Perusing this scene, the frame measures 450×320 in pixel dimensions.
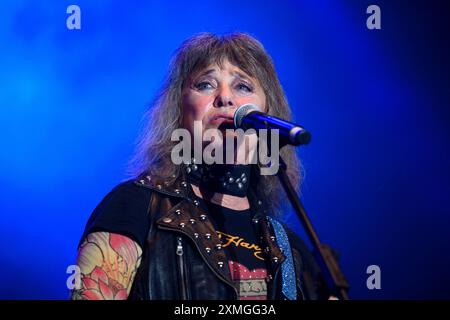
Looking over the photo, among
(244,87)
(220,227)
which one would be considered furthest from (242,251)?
(244,87)

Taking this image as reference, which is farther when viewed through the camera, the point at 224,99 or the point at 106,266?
the point at 224,99

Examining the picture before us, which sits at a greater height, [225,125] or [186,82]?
[186,82]

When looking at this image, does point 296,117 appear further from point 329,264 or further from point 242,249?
point 329,264

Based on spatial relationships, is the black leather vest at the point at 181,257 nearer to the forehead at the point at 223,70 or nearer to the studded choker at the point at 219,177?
the studded choker at the point at 219,177

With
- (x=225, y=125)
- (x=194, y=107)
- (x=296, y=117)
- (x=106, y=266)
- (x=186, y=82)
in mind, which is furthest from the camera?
(x=296, y=117)

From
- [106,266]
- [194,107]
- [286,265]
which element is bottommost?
[286,265]

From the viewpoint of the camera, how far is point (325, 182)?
3.56 metres

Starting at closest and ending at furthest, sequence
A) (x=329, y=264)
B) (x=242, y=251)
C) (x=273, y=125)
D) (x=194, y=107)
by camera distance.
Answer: (x=329, y=264)
(x=273, y=125)
(x=242, y=251)
(x=194, y=107)

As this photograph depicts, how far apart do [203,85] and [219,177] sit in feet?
1.35

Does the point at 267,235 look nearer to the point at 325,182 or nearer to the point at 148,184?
the point at 148,184

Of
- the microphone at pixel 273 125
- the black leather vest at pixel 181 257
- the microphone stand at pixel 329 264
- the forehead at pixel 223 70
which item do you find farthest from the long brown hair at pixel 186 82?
the microphone stand at pixel 329 264

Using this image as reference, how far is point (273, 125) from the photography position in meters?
1.78

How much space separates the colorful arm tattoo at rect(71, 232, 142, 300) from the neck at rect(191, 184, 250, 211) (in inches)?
19.9
